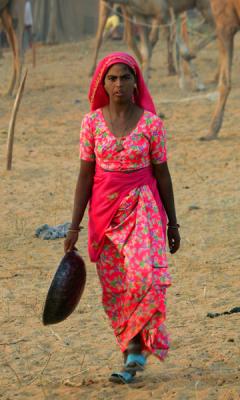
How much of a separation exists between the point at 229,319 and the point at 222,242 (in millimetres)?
1826

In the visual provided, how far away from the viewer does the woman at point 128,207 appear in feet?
14.4

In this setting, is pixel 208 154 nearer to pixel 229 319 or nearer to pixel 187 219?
pixel 187 219

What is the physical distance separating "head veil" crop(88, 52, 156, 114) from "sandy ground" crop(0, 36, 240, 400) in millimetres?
1171

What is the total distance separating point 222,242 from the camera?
7203mm

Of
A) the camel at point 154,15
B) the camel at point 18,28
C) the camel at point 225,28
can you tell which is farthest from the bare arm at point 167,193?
the camel at point 18,28

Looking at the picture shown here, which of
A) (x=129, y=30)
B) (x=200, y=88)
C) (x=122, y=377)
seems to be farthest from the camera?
(x=129, y=30)

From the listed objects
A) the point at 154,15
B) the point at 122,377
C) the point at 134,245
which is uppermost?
the point at 154,15

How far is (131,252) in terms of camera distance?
4.40 meters

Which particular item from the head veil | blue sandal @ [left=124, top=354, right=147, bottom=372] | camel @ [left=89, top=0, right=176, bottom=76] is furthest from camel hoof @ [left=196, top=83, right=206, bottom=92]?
blue sandal @ [left=124, top=354, right=147, bottom=372]

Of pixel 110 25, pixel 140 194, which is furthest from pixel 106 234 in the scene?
pixel 110 25

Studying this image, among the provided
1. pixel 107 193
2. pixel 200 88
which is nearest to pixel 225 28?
pixel 200 88

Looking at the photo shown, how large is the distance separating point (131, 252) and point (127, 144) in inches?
17.9

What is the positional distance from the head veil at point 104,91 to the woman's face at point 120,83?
0.08ft

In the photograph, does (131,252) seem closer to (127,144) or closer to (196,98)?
(127,144)
